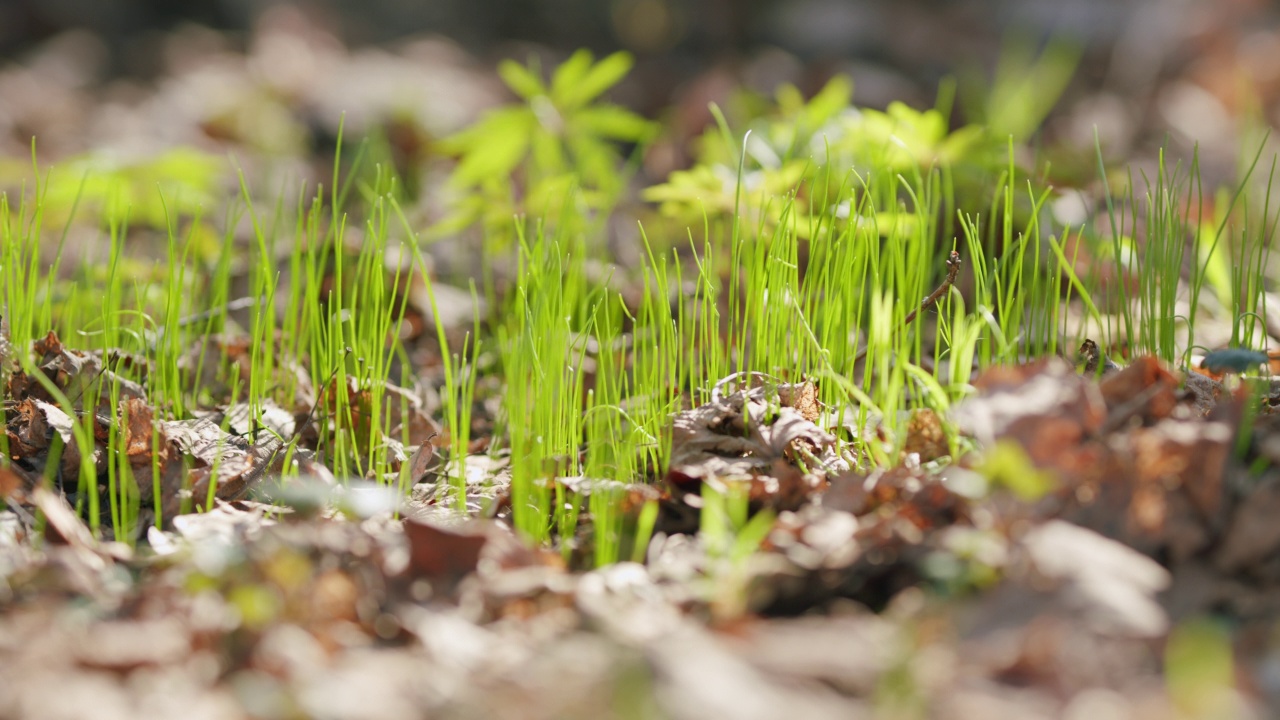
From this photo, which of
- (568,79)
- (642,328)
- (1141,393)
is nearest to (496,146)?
(568,79)

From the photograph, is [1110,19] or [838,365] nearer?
[838,365]

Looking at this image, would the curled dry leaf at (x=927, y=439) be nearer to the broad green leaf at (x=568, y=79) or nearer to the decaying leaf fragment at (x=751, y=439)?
the decaying leaf fragment at (x=751, y=439)

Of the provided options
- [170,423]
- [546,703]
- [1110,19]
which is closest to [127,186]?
[170,423]

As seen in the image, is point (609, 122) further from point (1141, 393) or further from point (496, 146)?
point (1141, 393)

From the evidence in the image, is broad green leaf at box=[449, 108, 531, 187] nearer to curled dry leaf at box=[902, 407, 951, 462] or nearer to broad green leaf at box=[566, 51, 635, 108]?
broad green leaf at box=[566, 51, 635, 108]

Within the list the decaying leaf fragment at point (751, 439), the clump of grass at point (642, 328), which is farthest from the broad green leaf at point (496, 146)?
the decaying leaf fragment at point (751, 439)

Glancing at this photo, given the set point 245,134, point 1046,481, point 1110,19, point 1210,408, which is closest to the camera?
point 1046,481

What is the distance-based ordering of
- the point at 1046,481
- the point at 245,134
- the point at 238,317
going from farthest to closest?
1. the point at 245,134
2. the point at 238,317
3. the point at 1046,481

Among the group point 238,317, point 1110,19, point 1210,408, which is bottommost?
point 238,317

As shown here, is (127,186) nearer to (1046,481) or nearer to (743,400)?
(743,400)

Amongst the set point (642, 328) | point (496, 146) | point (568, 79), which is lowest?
point (642, 328)

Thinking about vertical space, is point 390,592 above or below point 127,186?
below
